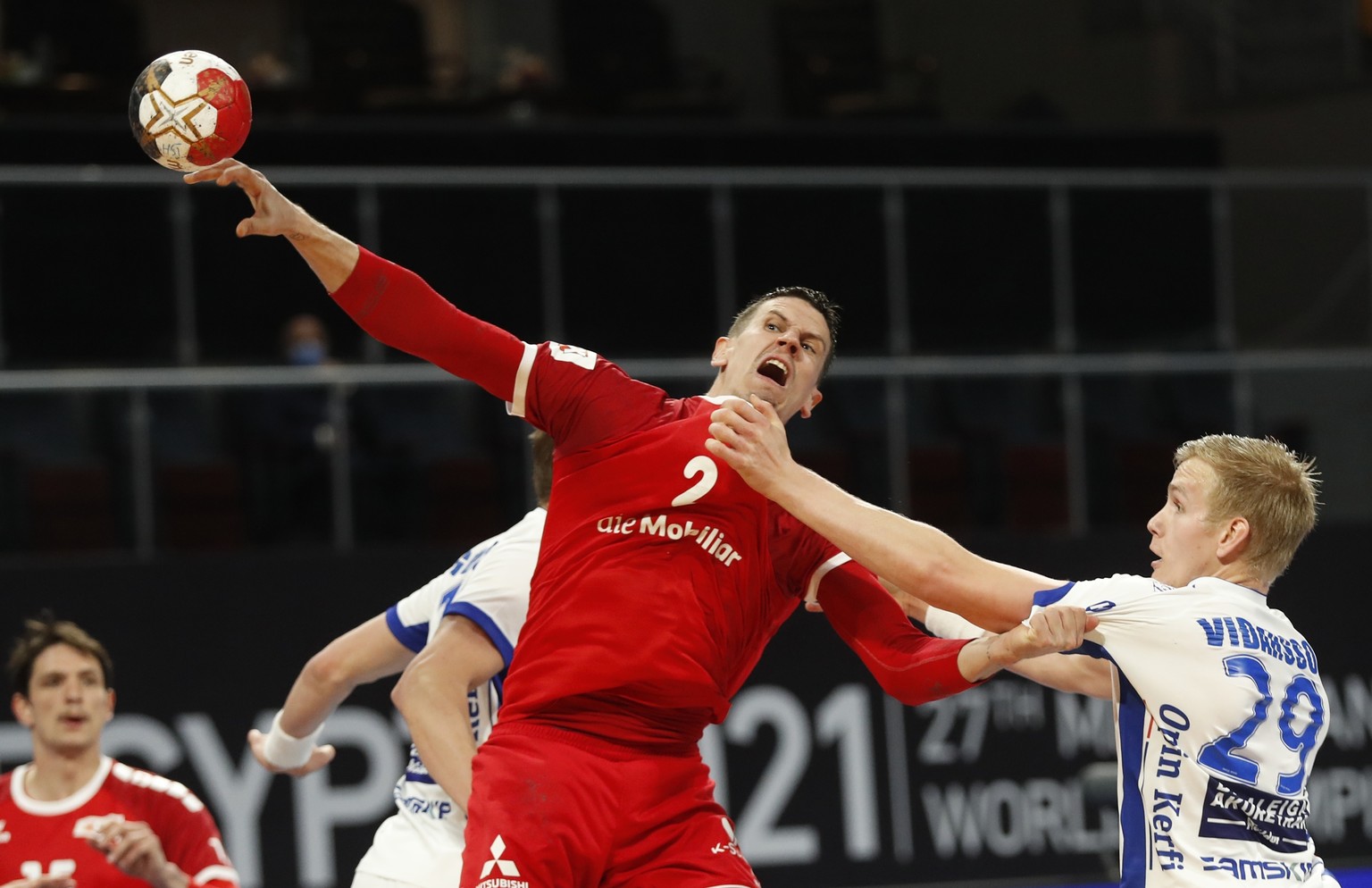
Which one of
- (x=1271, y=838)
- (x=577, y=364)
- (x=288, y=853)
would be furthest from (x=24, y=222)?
(x=1271, y=838)

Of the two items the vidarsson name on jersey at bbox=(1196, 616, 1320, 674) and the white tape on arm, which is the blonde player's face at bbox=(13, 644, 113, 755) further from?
the vidarsson name on jersey at bbox=(1196, 616, 1320, 674)

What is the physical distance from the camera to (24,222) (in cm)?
1101

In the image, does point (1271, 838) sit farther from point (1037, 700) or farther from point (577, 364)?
point (1037, 700)

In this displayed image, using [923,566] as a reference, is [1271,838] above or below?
below

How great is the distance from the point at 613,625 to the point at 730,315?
8.13 meters

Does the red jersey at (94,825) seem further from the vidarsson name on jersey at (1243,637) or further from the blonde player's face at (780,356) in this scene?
the vidarsson name on jersey at (1243,637)

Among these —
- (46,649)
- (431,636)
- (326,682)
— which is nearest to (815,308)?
(431,636)

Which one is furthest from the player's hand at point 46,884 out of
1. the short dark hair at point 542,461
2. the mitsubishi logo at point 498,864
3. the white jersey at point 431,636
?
the mitsubishi logo at point 498,864

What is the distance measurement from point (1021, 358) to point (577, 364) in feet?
25.1

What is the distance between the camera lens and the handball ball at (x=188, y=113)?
413 cm

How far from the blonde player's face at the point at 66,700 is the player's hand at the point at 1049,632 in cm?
392

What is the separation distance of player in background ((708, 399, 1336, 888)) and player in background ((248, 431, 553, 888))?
114cm

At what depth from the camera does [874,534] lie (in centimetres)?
395

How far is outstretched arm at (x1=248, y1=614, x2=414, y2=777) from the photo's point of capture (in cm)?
521
